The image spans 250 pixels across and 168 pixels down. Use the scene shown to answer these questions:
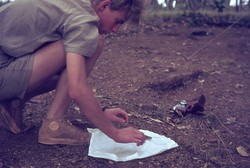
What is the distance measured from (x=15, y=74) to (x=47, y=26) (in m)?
0.27

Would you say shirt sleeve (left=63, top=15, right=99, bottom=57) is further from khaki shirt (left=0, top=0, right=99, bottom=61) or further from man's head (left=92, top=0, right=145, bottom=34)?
man's head (left=92, top=0, right=145, bottom=34)

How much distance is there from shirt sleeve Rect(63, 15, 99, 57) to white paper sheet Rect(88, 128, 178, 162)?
50 cm

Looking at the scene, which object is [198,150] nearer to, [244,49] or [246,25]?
[244,49]

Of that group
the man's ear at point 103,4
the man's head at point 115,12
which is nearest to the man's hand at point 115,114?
the man's head at point 115,12

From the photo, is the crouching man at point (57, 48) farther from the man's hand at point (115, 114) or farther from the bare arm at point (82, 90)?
the man's hand at point (115, 114)

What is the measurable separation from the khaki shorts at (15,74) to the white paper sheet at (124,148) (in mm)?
426

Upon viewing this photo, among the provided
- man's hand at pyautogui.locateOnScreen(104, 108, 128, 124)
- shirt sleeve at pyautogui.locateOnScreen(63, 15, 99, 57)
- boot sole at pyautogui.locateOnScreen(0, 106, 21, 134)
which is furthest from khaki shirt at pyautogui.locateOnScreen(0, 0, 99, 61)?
man's hand at pyautogui.locateOnScreen(104, 108, 128, 124)

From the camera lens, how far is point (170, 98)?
9.31 feet

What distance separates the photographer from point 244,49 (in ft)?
13.9

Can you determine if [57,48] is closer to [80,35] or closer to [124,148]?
[80,35]

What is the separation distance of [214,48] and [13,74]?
9.30 feet

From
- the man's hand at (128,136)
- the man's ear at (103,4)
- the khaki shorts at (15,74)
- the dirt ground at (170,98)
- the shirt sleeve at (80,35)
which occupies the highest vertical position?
the man's ear at (103,4)

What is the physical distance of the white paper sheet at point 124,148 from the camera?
1.91 m

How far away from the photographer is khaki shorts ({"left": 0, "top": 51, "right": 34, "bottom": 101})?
1.86 meters
